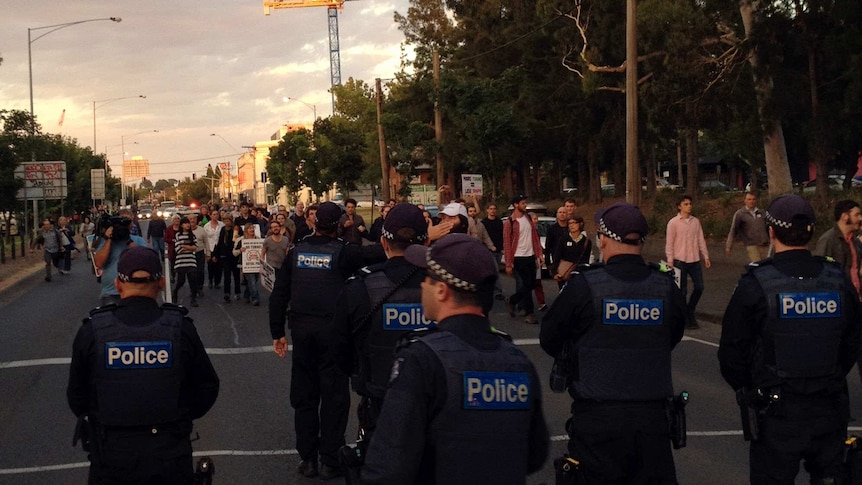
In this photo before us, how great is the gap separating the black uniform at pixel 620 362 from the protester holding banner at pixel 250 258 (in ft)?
46.6

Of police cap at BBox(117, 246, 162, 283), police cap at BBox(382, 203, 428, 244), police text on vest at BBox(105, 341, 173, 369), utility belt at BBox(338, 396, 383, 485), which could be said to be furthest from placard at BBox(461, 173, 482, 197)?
police text on vest at BBox(105, 341, 173, 369)

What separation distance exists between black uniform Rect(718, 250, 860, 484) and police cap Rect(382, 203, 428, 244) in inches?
64.6

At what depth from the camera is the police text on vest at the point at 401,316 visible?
5.19 meters

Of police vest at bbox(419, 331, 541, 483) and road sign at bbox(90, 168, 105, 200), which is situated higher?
road sign at bbox(90, 168, 105, 200)

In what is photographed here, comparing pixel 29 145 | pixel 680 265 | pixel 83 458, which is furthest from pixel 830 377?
pixel 29 145

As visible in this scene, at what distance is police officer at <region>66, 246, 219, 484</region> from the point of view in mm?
4453

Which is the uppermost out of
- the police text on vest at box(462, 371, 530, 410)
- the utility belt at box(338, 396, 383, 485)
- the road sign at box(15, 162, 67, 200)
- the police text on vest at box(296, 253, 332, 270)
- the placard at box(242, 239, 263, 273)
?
the road sign at box(15, 162, 67, 200)

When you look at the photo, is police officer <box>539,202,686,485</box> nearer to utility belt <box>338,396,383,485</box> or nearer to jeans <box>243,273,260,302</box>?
utility belt <box>338,396,383,485</box>

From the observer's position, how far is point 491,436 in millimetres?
3139

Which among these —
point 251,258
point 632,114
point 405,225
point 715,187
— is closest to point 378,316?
point 405,225

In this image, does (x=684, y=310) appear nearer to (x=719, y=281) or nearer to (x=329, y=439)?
(x=329, y=439)

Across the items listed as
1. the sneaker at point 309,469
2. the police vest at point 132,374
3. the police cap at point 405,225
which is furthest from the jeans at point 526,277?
the police vest at point 132,374

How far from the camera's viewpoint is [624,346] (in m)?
4.73

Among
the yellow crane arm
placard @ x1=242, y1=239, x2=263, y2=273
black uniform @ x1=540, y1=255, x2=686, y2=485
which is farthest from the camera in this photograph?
the yellow crane arm
